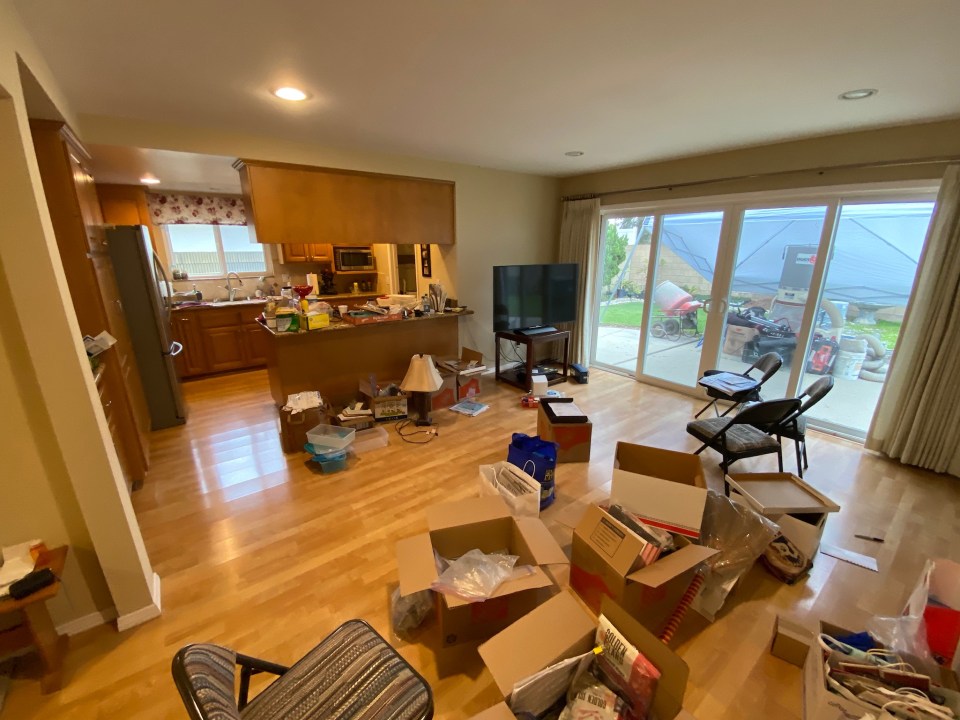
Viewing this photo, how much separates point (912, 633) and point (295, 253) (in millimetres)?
6241

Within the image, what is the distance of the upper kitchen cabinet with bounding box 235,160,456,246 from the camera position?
3.11 meters

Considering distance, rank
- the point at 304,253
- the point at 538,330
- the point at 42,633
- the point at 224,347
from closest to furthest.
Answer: the point at 42,633, the point at 538,330, the point at 224,347, the point at 304,253

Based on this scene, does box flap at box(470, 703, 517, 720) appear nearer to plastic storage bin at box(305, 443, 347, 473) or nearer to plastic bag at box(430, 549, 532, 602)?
plastic bag at box(430, 549, 532, 602)

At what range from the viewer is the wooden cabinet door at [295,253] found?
537 centimetres

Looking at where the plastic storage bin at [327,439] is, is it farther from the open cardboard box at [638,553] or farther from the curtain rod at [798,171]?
Result: the curtain rod at [798,171]

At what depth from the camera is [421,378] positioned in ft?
10.7

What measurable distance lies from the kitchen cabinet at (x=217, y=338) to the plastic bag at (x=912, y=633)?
4.96m

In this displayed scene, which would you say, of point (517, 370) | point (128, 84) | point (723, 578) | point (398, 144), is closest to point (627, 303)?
point (517, 370)

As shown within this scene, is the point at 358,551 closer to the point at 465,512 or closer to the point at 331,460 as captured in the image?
the point at 465,512

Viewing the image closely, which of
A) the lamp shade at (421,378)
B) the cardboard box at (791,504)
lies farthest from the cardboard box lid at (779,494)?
the lamp shade at (421,378)

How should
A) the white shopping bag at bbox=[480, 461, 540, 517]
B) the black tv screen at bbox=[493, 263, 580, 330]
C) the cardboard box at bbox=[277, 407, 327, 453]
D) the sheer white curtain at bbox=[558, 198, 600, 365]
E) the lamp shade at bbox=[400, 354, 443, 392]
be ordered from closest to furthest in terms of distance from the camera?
the white shopping bag at bbox=[480, 461, 540, 517]
the cardboard box at bbox=[277, 407, 327, 453]
the lamp shade at bbox=[400, 354, 443, 392]
the black tv screen at bbox=[493, 263, 580, 330]
the sheer white curtain at bbox=[558, 198, 600, 365]

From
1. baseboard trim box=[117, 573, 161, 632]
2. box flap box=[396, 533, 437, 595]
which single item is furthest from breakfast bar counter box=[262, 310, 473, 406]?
box flap box=[396, 533, 437, 595]

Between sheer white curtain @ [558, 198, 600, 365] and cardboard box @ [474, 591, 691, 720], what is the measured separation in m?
3.96

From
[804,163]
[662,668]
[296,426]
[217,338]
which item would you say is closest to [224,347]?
[217,338]
